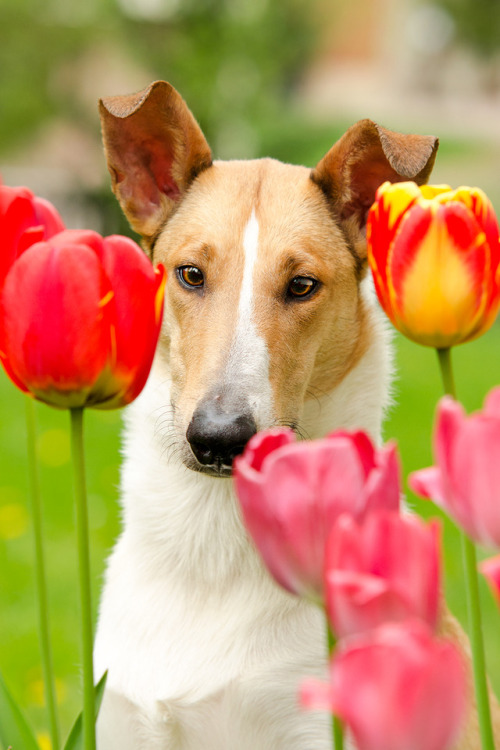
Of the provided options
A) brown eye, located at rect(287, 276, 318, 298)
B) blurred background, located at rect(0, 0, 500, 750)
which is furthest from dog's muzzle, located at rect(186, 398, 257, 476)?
blurred background, located at rect(0, 0, 500, 750)

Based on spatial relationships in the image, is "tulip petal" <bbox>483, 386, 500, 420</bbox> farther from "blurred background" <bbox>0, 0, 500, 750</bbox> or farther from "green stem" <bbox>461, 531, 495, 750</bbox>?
"blurred background" <bbox>0, 0, 500, 750</bbox>

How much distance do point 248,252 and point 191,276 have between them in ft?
0.63

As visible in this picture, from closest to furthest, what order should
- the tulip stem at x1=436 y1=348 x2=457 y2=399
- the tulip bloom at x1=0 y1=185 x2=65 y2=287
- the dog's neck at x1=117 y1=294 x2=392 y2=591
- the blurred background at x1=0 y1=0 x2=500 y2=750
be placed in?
the tulip stem at x1=436 y1=348 x2=457 y2=399, the tulip bloom at x1=0 y1=185 x2=65 y2=287, the dog's neck at x1=117 y1=294 x2=392 y2=591, the blurred background at x1=0 y1=0 x2=500 y2=750

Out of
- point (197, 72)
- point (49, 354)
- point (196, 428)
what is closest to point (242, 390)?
point (196, 428)

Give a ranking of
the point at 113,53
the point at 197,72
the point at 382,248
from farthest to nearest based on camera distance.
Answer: the point at 113,53
the point at 197,72
the point at 382,248

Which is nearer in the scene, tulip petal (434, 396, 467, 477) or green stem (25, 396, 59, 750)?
tulip petal (434, 396, 467, 477)

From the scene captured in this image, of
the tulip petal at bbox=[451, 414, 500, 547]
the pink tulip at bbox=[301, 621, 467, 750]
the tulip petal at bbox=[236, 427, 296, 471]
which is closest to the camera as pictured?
the pink tulip at bbox=[301, 621, 467, 750]

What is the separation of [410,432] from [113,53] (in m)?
12.6

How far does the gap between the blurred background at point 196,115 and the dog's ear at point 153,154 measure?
189cm

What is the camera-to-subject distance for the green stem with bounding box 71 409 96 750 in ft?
3.53

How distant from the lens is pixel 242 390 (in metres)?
2.25

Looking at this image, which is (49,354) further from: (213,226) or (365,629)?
(213,226)

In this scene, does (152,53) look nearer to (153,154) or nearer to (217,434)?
(153,154)

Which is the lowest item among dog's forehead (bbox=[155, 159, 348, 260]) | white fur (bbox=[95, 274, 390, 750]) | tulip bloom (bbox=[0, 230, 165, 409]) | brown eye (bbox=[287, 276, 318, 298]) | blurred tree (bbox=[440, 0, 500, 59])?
white fur (bbox=[95, 274, 390, 750])
